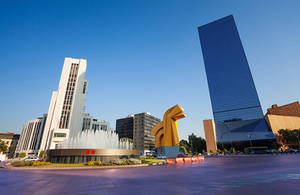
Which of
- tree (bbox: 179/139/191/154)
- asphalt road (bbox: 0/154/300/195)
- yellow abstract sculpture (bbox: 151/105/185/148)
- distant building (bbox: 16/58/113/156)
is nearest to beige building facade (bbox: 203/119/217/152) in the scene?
tree (bbox: 179/139/191/154)

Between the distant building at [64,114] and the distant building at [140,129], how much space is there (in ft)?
132

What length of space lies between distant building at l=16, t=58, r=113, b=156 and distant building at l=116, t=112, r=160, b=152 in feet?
132

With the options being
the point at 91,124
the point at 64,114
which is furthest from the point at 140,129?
the point at 64,114

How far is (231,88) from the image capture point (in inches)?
4003

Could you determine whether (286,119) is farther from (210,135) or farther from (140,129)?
(140,129)

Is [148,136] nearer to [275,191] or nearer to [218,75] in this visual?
[218,75]

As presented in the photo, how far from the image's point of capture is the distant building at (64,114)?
214ft

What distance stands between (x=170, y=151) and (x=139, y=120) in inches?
2928

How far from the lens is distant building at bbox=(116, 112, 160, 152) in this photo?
110m

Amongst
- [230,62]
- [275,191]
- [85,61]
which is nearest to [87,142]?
[275,191]

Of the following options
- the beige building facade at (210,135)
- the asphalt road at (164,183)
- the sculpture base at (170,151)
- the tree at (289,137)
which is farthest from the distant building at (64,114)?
the tree at (289,137)

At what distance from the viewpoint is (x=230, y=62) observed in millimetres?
108750

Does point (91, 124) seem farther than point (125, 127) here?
No

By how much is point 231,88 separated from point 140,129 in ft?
232
